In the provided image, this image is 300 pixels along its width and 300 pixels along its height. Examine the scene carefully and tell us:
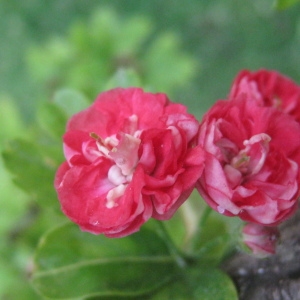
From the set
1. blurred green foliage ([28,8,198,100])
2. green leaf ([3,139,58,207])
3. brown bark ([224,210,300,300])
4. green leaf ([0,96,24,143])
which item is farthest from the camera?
blurred green foliage ([28,8,198,100])

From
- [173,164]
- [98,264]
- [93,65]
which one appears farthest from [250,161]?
[93,65]

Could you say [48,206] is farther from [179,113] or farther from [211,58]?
[211,58]

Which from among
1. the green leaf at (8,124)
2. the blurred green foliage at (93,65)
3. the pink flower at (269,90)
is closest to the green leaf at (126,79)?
the blurred green foliage at (93,65)

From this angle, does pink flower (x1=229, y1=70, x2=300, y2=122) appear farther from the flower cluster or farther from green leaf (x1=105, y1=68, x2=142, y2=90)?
green leaf (x1=105, y1=68, x2=142, y2=90)

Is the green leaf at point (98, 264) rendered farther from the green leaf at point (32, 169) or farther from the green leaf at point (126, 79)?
the green leaf at point (126, 79)

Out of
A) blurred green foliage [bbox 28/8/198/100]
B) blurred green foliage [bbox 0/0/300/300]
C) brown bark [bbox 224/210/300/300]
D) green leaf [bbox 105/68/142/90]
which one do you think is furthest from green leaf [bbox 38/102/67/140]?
blurred green foliage [bbox 28/8/198/100]

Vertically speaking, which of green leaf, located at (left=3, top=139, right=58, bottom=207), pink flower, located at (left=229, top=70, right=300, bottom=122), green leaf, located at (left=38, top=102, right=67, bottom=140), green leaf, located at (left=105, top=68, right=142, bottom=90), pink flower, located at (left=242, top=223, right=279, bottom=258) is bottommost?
green leaf, located at (left=3, top=139, right=58, bottom=207)
